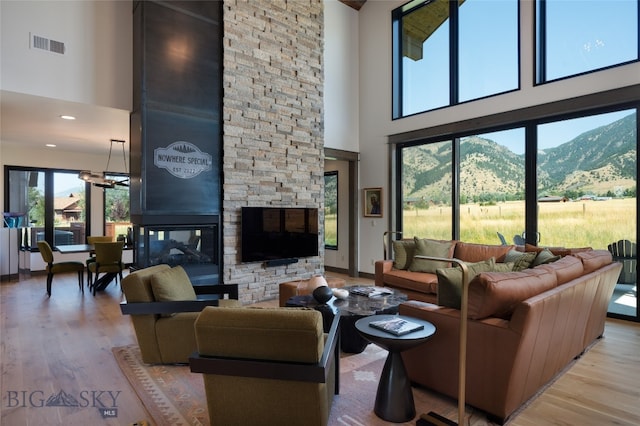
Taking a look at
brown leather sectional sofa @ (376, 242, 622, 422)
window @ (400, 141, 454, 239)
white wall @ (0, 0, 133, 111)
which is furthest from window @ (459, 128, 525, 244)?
white wall @ (0, 0, 133, 111)

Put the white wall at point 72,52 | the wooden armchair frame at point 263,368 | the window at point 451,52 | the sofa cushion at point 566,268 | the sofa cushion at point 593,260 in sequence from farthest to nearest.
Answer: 1. the window at point 451,52
2. the white wall at point 72,52
3. the sofa cushion at point 593,260
4. the sofa cushion at point 566,268
5. the wooden armchair frame at point 263,368

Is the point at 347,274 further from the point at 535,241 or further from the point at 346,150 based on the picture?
the point at 535,241

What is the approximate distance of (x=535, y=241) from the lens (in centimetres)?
514

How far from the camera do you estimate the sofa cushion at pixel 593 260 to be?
3.19 meters

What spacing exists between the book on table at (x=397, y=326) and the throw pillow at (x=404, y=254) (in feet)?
9.67

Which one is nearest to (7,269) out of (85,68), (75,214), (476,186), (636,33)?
(75,214)

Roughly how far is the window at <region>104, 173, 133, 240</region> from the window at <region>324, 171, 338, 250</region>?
4738 mm

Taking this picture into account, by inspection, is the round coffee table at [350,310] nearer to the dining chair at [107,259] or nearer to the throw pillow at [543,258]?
the throw pillow at [543,258]

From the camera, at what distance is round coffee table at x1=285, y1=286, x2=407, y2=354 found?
3.22 meters

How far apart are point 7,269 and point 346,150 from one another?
6845 mm

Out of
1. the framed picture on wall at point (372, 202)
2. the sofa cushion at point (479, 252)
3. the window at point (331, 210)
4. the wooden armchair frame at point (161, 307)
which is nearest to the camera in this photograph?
the wooden armchair frame at point (161, 307)

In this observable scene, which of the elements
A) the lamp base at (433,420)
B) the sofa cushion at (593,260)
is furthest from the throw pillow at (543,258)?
the lamp base at (433,420)

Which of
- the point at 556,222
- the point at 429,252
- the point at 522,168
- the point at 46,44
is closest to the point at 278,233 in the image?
the point at 429,252

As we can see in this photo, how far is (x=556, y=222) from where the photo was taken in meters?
5.00
